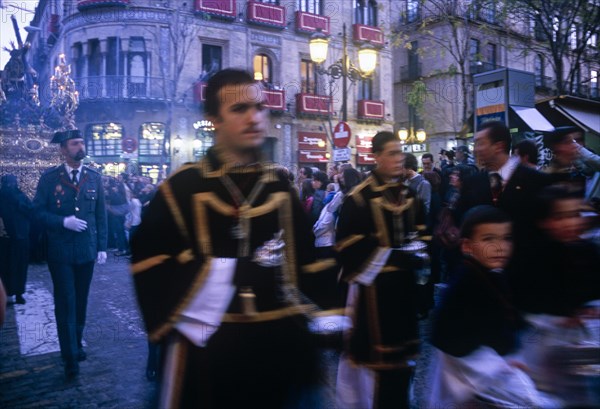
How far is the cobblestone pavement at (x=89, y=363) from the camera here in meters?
4.47

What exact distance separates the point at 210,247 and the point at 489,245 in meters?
1.63

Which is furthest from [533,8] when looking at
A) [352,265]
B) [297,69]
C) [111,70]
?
[111,70]

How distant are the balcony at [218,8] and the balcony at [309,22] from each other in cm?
342

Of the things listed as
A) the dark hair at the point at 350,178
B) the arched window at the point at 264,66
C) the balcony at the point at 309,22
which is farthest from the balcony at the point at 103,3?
the dark hair at the point at 350,178

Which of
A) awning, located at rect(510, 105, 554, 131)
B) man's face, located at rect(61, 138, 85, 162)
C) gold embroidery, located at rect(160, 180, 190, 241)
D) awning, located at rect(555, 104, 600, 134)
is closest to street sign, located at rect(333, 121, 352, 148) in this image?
Answer: awning, located at rect(510, 105, 554, 131)

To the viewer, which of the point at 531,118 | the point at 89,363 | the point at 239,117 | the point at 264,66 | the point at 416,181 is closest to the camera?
the point at 239,117

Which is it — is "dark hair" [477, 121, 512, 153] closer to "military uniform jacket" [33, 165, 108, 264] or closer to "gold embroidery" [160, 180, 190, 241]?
"gold embroidery" [160, 180, 190, 241]

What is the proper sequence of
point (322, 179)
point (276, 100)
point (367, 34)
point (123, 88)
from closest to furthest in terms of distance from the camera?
point (322, 179) → point (123, 88) → point (276, 100) → point (367, 34)

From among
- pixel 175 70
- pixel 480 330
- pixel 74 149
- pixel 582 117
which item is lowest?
pixel 480 330

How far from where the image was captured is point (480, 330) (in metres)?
2.77

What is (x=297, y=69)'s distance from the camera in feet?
91.6

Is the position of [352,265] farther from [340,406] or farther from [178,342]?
[178,342]

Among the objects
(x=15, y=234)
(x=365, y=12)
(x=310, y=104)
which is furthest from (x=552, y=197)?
(x=365, y=12)

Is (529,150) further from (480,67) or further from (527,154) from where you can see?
(480,67)
